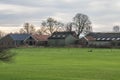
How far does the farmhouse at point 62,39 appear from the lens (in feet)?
513

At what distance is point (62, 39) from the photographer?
16012 centimetres

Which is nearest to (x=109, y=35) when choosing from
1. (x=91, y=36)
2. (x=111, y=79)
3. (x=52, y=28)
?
(x=91, y=36)

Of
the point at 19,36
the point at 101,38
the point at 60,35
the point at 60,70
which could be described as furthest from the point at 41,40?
the point at 60,70

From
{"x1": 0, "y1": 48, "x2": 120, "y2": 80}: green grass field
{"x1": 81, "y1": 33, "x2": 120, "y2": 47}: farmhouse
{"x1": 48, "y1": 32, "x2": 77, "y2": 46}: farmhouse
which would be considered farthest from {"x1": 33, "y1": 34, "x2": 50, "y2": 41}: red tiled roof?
{"x1": 0, "y1": 48, "x2": 120, "y2": 80}: green grass field

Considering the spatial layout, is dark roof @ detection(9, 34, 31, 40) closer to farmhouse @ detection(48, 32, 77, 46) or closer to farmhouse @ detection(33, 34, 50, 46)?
farmhouse @ detection(33, 34, 50, 46)

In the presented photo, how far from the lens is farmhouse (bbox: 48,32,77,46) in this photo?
15650 cm

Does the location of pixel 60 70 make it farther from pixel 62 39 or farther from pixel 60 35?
pixel 60 35

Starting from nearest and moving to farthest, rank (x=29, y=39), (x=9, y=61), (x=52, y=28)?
1. (x=9, y=61)
2. (x=29, y=39)
3. (x=52, y=28)

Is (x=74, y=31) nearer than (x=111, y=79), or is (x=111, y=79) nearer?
(x=111, y=79)

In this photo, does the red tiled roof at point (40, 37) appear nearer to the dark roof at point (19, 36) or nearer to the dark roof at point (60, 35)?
the dark roof at point (60, 35)

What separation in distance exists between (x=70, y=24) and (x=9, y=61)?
140483 mm

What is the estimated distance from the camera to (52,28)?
17775cm

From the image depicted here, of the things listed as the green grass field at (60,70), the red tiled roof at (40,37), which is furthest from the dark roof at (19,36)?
the green grass field at (60,70)

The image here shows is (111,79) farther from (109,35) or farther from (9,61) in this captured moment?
(109,35)
